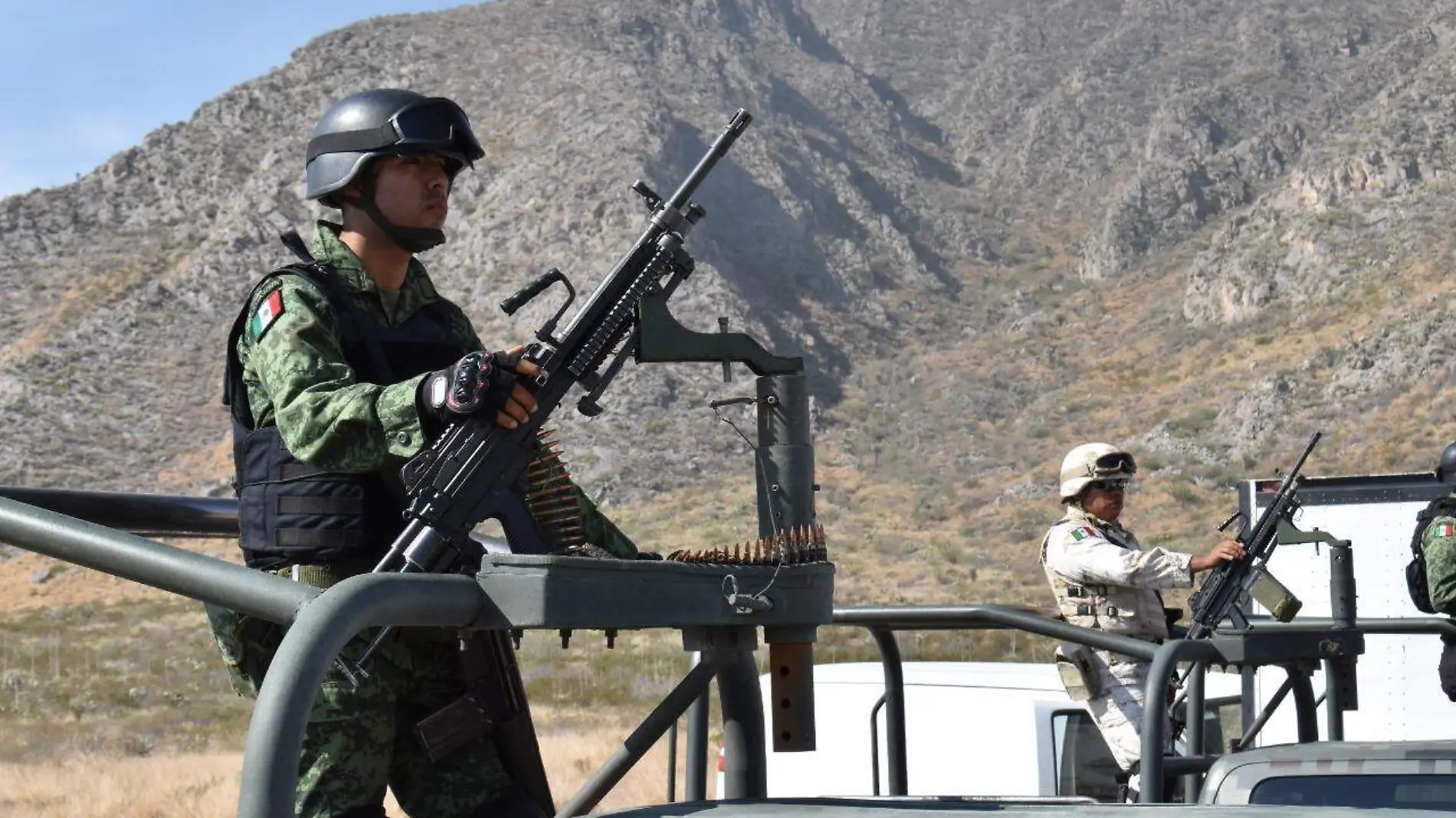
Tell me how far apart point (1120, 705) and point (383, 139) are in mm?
3362

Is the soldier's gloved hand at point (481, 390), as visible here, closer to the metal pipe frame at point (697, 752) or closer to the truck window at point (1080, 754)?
the metal pipe frame at point (697, 752)

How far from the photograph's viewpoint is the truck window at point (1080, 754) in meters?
6.72

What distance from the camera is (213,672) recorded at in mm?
30734

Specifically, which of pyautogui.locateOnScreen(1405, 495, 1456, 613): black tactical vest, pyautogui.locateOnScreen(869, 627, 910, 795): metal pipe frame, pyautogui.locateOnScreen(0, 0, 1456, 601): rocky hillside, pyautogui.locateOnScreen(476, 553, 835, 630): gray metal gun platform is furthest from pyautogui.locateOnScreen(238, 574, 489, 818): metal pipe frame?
pyautogui.locateOnScreen(0, 0, 1456, 601): rocky hillside

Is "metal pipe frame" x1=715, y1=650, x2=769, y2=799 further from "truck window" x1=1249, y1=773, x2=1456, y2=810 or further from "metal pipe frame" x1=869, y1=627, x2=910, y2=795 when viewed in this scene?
"metal pipe frame" x1=869, y1=627, x2=910, y2=795

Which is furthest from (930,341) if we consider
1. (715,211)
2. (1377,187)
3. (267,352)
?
(267,352)

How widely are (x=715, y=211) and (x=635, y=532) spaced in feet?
62.8

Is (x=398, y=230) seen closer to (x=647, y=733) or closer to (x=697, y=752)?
(x=647, y=733)

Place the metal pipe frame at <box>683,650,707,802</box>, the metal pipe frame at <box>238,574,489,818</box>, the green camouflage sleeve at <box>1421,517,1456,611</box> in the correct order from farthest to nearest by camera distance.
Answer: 1. the green camouflage sleeve at <box>1421,517,1456,611</box>
2. the metal pipe frame at <box>683,650,707,802</box>
3. the metal pipe frame at <box>238,574,489,818</box>

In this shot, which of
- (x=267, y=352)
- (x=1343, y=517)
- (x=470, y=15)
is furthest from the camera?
(x=470, y=15)

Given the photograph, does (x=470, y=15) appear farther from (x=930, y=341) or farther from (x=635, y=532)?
(x=635, y=532)

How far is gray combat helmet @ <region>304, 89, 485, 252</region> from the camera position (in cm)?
315

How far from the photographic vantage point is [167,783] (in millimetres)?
13453

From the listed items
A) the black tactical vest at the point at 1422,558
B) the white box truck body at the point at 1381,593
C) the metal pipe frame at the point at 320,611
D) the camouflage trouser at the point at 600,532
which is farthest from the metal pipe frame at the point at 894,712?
the white box truck body at the point at 1381,593
